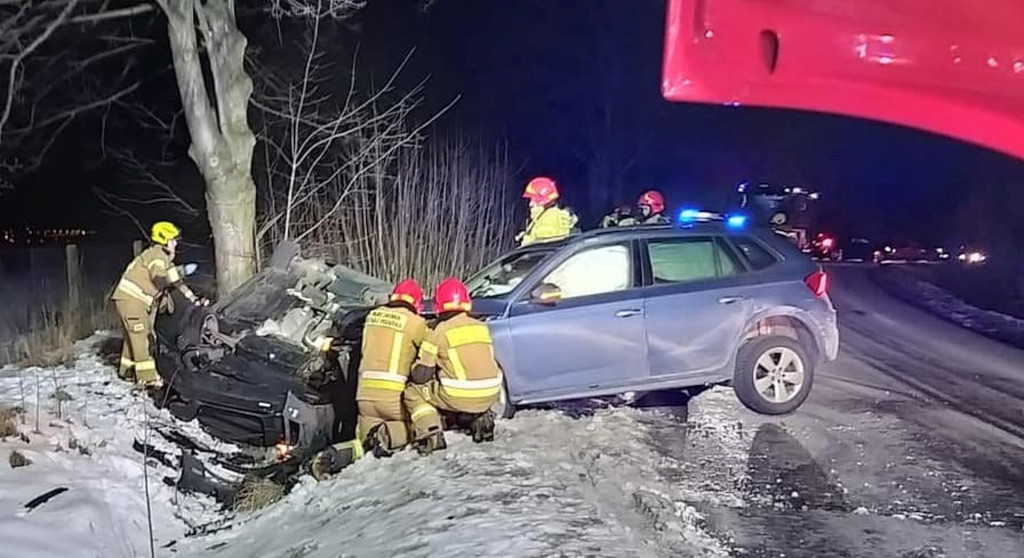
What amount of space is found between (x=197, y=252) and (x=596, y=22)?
54.4 feet

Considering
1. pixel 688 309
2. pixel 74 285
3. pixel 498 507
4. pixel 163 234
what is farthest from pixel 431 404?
pixel 74 285

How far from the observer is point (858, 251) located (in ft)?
95.5

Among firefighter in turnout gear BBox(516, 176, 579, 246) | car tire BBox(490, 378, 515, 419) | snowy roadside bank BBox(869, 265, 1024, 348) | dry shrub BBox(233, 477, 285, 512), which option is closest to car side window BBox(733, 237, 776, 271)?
firefighter in turnout gear BBox(516, 176, 579, 246)

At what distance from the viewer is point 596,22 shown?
117 feet

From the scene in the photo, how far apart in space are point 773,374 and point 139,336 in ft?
20.5

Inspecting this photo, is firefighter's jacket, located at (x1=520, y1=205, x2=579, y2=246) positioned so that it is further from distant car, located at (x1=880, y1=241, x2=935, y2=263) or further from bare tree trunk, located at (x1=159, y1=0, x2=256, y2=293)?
distant car, located at (x1=880, y1=241, x2=935, y2=263)

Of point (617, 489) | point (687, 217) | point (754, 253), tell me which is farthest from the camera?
point (687, 217)

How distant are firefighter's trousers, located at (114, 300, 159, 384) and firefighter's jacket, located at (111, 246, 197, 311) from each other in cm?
6

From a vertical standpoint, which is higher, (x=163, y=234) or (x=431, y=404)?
(x=163, y=234)

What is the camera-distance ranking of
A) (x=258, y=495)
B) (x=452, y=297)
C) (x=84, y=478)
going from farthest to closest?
(x=84, y=478) < (x=258, y=495) < (x=452, y=297)

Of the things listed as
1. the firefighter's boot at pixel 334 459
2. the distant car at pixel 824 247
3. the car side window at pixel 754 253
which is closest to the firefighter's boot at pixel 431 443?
the firefighter's boot at pixel 334 459

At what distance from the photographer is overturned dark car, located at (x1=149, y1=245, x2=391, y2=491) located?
8.87 metres

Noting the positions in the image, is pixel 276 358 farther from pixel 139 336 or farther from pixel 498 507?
pixel 498 507

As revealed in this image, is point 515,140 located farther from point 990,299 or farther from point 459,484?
point 459,484
